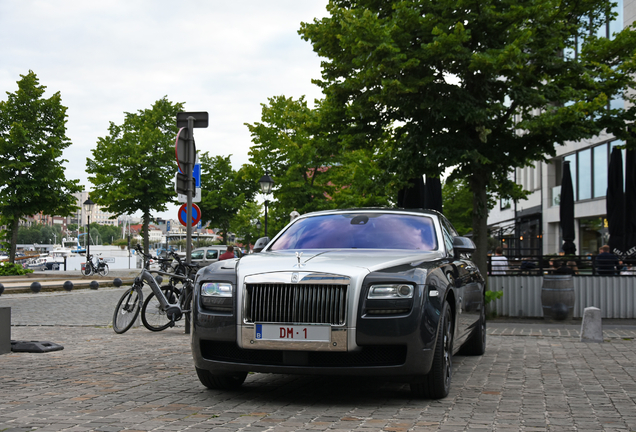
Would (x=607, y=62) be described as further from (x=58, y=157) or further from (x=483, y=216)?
(x=58, y=157)

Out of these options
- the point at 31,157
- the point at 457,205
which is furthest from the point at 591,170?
the point at 31,157

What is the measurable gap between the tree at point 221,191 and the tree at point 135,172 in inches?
305

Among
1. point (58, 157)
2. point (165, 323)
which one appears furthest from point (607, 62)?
point (58, 157)

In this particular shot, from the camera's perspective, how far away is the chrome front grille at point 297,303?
204 inches

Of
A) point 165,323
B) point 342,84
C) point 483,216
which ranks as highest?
point 342,84

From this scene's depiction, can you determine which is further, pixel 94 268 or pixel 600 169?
pixel 94 268

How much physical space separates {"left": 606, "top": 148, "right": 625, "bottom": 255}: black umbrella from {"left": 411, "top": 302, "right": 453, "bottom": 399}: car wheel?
37.1 ft

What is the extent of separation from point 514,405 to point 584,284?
34.3 feet

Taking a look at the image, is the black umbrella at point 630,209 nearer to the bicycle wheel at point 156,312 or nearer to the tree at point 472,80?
the tree at point 472,80

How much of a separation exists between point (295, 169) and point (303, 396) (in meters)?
31.3

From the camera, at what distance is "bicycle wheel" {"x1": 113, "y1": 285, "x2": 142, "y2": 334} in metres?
11.2

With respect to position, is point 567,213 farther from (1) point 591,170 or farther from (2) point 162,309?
(1) point 591,170

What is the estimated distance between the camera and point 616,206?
1570 centimetres

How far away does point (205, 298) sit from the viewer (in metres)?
5.55
